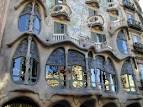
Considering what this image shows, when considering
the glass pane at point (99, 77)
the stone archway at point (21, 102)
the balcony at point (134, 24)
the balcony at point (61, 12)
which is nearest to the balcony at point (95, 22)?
the balcony at point (61, 12)

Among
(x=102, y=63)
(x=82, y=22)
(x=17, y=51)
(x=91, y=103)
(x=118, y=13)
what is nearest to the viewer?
(x=17, y=51)

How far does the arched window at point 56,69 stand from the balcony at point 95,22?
5.80 meters

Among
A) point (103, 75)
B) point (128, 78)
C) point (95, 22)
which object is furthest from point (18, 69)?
point (128, 78)

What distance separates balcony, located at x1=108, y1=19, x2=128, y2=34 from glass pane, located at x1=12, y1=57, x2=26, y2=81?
1140cm

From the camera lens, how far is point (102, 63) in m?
21.7

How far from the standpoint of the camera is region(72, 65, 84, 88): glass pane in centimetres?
1934

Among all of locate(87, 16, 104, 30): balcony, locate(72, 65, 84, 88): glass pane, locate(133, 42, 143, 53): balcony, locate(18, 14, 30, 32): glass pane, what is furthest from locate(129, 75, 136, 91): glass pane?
locate(18, 14, 30, 32): glass pane

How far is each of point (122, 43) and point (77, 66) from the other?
760 centimetres

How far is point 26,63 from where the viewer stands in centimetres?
1738

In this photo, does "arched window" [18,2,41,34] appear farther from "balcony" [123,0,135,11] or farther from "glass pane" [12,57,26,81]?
"balcony" [123,0,135,11]

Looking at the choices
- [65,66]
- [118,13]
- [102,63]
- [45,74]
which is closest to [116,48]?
[102,63]

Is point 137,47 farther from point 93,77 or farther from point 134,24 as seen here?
point 93,77

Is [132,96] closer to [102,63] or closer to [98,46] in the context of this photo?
[102,63]

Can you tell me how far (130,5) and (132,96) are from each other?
1293cm
